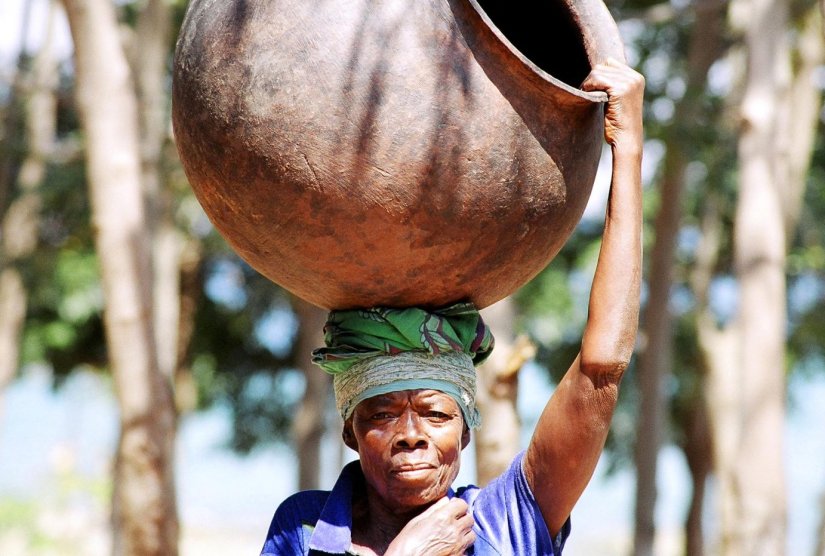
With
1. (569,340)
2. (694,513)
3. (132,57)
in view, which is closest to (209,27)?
(132,57)

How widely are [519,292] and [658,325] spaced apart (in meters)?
2.04

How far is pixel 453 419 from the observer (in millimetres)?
2695

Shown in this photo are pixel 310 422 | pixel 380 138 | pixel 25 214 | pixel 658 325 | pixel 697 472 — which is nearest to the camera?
pixel 380 138

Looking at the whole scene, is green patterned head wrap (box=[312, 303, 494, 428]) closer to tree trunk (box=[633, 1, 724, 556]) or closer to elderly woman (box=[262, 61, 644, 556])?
elderly woman (box=[262, 61, 644, 556])

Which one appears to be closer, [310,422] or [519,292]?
[310,422]

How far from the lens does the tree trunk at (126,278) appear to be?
6660 millimetres

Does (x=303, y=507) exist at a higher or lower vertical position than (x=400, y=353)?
lower

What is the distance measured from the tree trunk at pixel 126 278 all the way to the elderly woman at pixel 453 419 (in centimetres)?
404

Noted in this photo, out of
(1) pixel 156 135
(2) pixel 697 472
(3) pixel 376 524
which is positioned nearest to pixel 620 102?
(3) pixel 376 524

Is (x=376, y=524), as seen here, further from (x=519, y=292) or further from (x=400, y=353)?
(x=519, y=292)

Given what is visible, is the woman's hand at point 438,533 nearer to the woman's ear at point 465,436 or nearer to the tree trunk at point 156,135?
the woman's ear at point 465,436

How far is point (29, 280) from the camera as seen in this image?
12250mm

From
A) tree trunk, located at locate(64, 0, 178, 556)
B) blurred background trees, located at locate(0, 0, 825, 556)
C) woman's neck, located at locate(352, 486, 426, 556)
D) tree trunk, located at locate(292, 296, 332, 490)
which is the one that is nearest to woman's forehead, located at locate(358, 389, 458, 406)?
woman's neck, located at locate(352, 486, 426, 556)

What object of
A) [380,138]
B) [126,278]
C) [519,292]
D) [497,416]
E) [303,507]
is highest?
[519,292]
